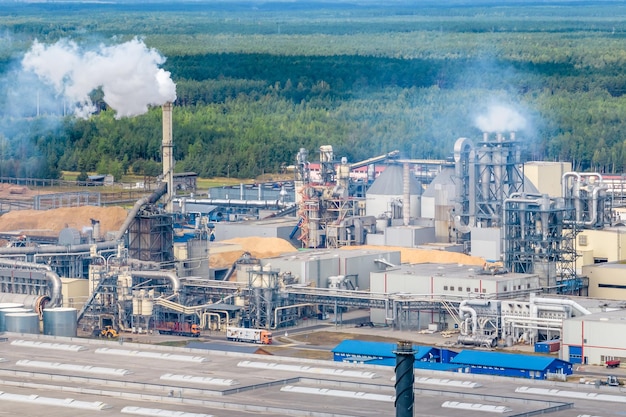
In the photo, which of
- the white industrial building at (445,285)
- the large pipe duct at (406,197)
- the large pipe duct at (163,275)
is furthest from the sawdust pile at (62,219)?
the white industrial building at (445,285)

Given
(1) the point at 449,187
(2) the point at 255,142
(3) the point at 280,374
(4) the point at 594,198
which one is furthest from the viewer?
(2) the point at 255,142

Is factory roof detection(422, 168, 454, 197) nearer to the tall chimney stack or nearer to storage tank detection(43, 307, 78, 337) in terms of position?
the tall chimney stack

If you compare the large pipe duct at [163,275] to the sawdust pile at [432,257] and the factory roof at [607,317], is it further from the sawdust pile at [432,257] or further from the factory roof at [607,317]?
the factory roof at [607,317]

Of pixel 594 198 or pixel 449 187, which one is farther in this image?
pixel 449 187

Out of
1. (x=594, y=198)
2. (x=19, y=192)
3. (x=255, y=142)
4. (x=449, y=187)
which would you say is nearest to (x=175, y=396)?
(x=594, y=198)

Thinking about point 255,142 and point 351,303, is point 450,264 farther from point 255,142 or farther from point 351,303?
point 255,142

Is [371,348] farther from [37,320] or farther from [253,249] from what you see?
[253,249]
